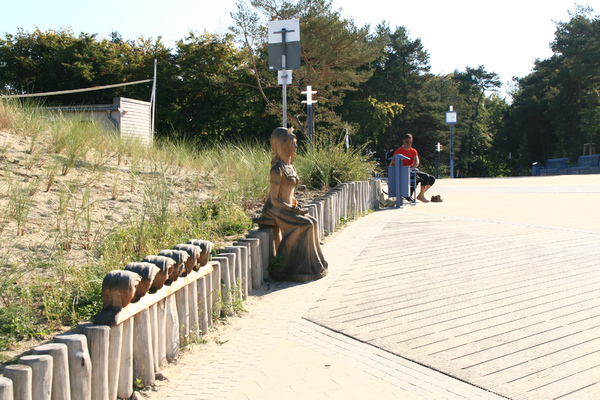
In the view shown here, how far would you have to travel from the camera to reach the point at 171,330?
3.60 m

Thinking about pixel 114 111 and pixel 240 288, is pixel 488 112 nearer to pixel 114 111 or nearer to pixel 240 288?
pixel 114 111

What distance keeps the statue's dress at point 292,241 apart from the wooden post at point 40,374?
355 centimetres

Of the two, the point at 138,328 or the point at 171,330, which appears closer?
the point at 138,328

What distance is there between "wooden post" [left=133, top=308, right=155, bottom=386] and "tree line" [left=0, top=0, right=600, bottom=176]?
57.9 ft

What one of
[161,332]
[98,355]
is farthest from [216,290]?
[98,355]

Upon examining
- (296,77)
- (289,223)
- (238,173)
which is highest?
(296,77)

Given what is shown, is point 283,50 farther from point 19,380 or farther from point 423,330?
point 19,380

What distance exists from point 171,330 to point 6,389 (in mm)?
1475

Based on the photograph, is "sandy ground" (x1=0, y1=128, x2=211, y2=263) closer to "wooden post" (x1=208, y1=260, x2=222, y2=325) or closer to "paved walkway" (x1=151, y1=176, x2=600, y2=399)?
"wooden post" (x1=208, y1=260, x2=222, y2=325)

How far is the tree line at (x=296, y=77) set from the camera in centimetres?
3081

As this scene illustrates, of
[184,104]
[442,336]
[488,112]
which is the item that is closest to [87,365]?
[442,336]

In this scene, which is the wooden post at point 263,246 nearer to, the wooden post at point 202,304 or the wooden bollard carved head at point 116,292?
the wooden post at point 202,304

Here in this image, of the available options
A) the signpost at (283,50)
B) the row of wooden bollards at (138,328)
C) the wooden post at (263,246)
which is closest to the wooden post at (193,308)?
the row of wooden bollards at (138,328)

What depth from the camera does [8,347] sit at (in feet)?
10.3
